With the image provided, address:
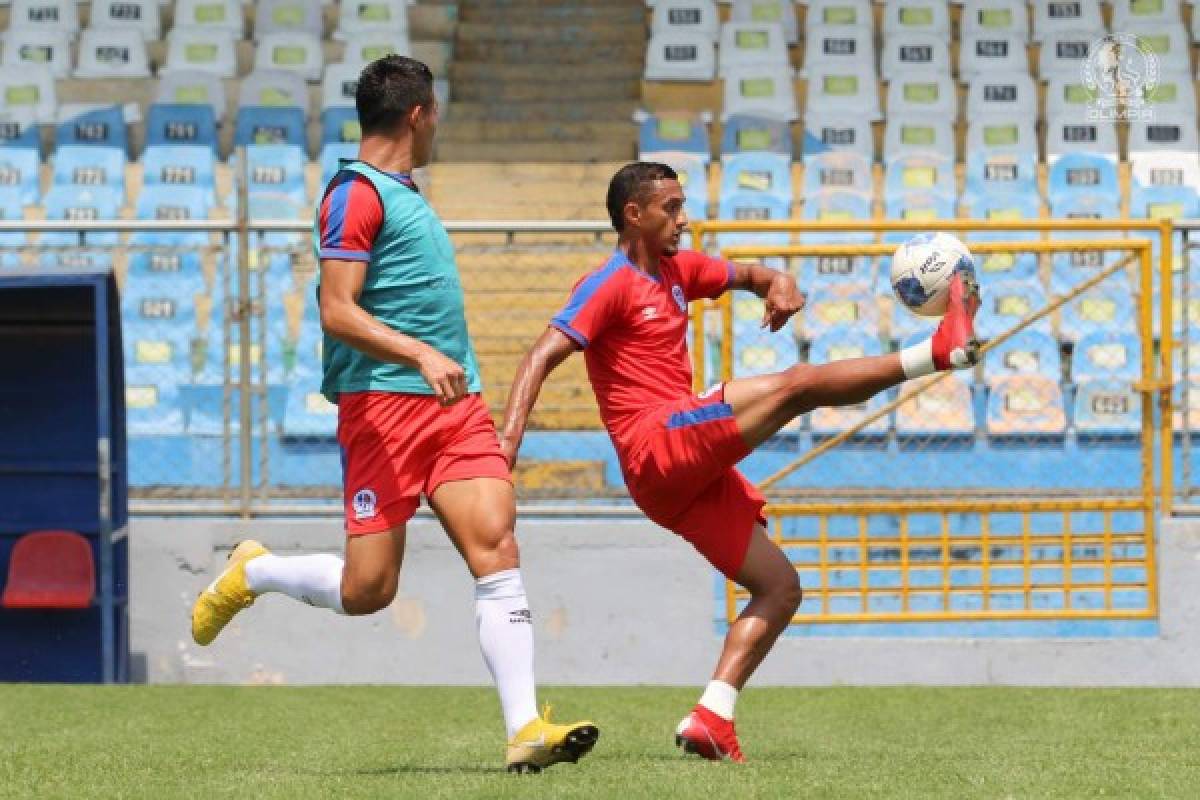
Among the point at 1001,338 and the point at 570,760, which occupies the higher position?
the point at 1001,338

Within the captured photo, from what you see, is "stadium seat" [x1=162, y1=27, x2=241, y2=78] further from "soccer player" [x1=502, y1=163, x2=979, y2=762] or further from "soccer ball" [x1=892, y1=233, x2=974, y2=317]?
"soccer ball" [x1=892, y1=233, x2=974, y2=317]

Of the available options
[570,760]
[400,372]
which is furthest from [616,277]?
[570,760]

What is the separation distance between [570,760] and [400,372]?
1.09 meters

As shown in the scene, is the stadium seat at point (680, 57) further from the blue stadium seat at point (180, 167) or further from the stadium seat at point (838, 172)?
the blue stadium seat at point (180, 167)

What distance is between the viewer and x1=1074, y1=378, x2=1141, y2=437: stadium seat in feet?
34.6

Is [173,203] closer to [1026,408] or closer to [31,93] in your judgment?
[31,93]

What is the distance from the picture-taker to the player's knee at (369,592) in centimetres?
601

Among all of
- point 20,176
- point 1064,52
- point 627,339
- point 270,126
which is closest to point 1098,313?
point 1064,52

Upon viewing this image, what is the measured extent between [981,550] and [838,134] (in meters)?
6.38

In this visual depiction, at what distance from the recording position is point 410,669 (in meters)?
10.2

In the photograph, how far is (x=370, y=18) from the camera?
17500mm

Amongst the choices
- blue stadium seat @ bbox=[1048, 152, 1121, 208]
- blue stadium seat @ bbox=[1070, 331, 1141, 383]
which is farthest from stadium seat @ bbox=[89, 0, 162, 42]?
blue stadium seat @ bbox=[1070, 331, 1141, 383]

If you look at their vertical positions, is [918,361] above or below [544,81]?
below

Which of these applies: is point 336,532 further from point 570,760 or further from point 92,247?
point 570,760
